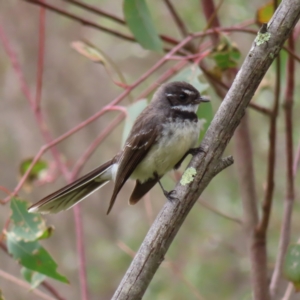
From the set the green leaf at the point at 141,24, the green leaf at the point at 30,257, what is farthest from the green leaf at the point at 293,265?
the green leaf at the point at 141,24

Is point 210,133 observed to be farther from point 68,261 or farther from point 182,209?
point 68,261

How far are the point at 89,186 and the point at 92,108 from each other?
19.0ft

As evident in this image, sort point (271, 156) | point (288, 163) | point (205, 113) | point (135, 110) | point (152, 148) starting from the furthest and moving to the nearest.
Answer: point (152, 148) < point (205, 113) < point (135, 110) < point (288, 163) < point (271, 156)

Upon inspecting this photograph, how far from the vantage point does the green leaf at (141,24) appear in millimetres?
2887

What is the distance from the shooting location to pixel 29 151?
327 inches

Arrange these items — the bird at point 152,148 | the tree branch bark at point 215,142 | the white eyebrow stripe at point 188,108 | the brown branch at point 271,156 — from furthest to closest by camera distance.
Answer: the white eyebrow stripe at point 188,108, the bird at point 152,148, the brown branch at point 271,156, the tree branch bark at point 215,142

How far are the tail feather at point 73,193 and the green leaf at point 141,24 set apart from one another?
2.45 ft

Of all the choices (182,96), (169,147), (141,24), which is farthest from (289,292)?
(141,24)

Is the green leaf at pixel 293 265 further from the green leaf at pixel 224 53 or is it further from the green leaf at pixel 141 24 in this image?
the green leaf at pixel 141 24

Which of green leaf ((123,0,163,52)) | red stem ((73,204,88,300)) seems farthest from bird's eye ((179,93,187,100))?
red stem ((73,204,88,300))

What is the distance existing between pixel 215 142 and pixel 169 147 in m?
0.93

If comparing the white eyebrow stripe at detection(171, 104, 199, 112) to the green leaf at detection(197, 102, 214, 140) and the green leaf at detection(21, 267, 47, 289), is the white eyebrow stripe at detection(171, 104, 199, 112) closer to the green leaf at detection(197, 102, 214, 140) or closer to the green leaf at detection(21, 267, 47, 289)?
the green leaf at detection(197, 102, 214, 140)

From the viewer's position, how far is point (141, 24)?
9.59 ft

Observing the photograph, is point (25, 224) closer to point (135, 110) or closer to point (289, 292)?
point (135, 110)
